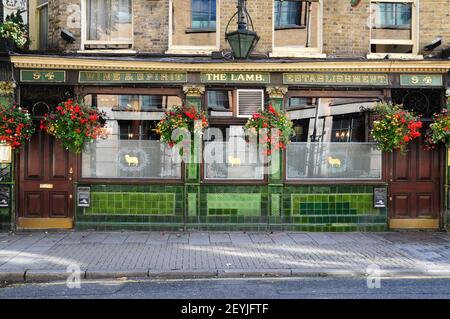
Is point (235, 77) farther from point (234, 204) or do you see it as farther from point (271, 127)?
point (234, 204)

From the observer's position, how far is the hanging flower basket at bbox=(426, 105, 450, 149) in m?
11.4

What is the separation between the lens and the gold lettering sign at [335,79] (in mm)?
11766

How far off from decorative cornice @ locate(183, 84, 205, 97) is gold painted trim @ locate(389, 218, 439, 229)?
5928mm

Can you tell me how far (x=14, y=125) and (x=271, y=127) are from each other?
606 centimetres

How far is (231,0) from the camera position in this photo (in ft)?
39.5

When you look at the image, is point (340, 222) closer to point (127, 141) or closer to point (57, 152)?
point (127, 141)

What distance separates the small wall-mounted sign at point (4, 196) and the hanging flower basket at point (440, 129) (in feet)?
34.7

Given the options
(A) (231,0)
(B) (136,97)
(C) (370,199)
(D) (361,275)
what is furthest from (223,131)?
(D) (361,275)

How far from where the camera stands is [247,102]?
1191 centimetres

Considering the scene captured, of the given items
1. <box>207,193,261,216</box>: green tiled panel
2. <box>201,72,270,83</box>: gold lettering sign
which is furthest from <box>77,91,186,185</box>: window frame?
<box>207,193,261,216</box>: green tiled panel

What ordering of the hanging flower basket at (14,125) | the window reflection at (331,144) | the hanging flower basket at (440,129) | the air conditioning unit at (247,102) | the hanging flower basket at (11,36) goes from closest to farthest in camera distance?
the hanging flower basket at (14,125) < the hanging flower basket at (11,36) < the hanging flower basket at (440,129) < the air conditioning unit at (247,102) < the window reflection at (331,144)

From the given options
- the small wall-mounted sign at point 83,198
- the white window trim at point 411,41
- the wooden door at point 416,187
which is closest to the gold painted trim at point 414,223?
the wooden door at point 416,187

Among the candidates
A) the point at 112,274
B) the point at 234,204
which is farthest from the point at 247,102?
the point at 112,274

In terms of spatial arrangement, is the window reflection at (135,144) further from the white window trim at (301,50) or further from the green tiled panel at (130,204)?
the white window trim at (301,50)
